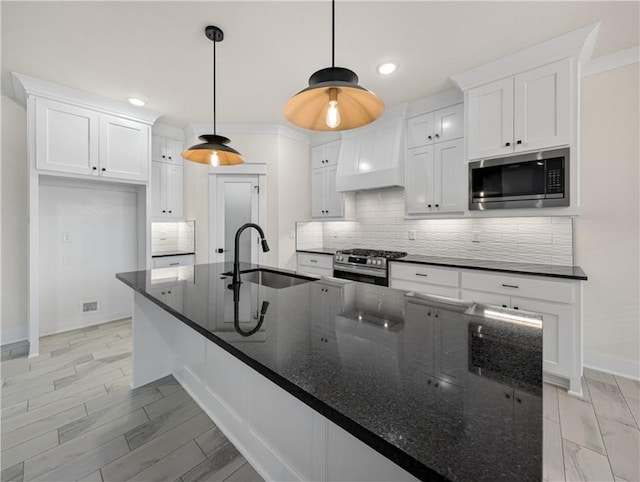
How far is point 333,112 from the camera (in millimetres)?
1339

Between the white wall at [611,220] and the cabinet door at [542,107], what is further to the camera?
the white wall at [611,220]

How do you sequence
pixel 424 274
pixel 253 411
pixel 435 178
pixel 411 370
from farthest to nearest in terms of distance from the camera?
pixel 435 178
pixel 424 274
pixel 253 411
pixel 411 370

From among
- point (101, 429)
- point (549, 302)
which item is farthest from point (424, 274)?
point (101, 429)

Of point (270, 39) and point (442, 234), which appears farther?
point (442, 234)

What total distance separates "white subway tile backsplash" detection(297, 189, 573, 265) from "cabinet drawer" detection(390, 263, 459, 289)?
0.62m

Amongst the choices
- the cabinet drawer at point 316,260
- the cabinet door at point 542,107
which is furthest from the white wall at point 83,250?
the cabinet door at point 542,107

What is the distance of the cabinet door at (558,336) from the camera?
2.24m

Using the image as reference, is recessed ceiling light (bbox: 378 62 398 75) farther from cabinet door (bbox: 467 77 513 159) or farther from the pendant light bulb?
the pendant light bulb

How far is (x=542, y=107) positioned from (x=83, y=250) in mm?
5184

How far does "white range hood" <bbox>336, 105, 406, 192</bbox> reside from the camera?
11.2 ft

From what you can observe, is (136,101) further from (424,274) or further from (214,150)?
(424,274)

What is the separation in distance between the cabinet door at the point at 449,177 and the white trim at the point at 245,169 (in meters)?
2.30

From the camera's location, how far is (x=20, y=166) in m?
3.22

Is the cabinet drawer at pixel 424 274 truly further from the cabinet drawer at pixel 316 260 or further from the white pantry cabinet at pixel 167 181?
the white pantry cabinet at pixel 167 181
